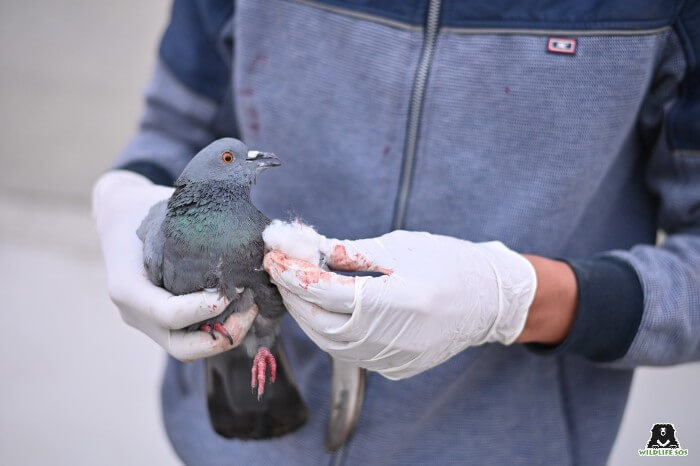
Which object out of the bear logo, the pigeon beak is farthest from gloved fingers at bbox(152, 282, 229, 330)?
the bear logo

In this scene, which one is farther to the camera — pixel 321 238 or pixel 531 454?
pixel 531 454

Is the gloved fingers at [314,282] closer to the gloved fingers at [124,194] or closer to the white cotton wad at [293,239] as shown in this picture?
the white cotton wad at [293,239]

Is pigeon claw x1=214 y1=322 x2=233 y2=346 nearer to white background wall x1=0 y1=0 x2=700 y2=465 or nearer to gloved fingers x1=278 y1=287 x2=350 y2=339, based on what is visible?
gloved fingers x1=278 y1=287 x2=350 y2=339

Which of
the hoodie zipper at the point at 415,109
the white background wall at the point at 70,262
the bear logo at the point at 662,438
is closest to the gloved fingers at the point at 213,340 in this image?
the hoodie zipper at the point at 415,109

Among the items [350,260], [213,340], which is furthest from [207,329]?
[350,260]

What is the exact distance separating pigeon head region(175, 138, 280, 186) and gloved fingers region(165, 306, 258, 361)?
217 mm

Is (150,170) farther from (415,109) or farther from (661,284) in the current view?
(661,284)

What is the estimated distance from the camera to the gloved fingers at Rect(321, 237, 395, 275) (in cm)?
96

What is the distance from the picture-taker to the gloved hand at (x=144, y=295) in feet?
3.19

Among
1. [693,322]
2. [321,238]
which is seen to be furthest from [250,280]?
[693,322]

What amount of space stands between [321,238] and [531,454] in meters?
0.65

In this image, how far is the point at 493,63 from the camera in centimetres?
107

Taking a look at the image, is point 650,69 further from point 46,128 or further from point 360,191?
point 46,128

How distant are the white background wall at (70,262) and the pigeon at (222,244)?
1.87 metres
